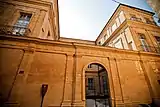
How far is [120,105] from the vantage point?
675cm

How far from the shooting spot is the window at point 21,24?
25.9ft

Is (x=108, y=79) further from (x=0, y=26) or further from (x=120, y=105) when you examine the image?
(x=0, y=26)

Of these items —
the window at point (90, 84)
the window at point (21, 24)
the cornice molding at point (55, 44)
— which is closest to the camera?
the cornice molding at point (55, 44)

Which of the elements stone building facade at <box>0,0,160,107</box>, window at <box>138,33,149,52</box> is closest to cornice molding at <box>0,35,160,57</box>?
stone building facade at <box>0,0,160,107</box>

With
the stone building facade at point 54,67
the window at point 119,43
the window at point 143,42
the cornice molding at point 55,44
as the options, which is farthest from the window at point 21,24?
the window at point 143,42

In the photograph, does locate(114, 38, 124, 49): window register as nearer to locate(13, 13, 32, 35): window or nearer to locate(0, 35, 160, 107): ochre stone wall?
locate(0, 35, 160, 107): ochre stone wall

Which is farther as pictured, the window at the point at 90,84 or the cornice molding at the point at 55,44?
the window at the point at 90,84

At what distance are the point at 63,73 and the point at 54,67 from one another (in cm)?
73

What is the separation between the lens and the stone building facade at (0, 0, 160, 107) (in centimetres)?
584

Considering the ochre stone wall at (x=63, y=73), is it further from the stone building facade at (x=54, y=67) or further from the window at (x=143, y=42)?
the window at (x=143, y=42)

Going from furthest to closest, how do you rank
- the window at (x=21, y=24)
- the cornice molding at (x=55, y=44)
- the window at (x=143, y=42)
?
1. the window at (x=143, y=42)
2. the window at (x=21, y=24)
3. the cornice molding at (x=55, y=44)

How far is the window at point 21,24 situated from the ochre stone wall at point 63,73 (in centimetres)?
141

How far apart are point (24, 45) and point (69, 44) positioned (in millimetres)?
3086

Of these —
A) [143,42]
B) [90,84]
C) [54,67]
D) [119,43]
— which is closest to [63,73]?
[54,67]
